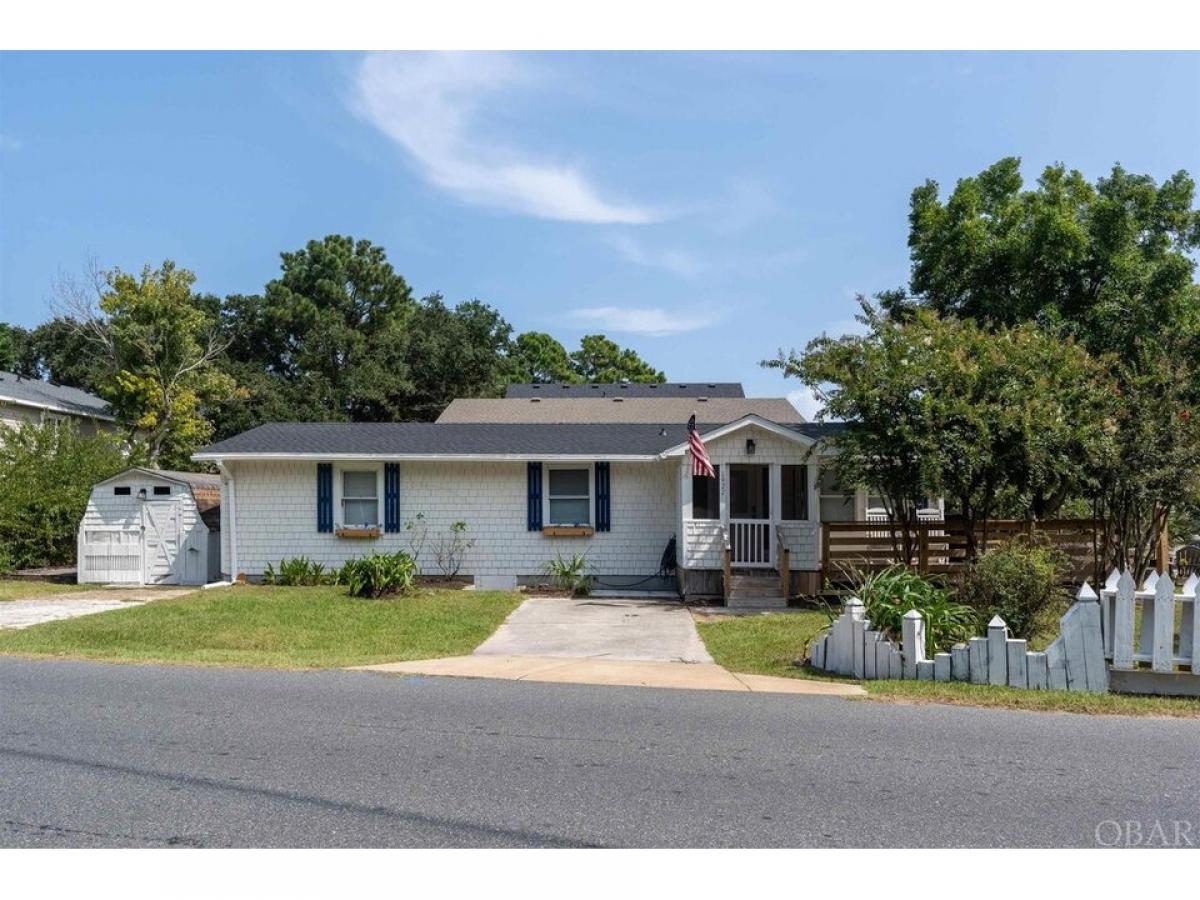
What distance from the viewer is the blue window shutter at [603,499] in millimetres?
19375

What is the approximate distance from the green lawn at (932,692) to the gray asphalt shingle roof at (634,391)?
2264 cm

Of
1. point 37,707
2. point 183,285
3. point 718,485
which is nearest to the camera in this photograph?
point 37,707

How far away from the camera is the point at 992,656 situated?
927 cm

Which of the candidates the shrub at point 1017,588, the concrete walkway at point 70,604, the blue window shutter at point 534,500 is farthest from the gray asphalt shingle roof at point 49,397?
the shrub at point 1017,588

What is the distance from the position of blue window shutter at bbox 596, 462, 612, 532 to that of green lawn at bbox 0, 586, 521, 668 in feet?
10.6

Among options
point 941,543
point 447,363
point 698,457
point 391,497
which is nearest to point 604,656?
point 698,457

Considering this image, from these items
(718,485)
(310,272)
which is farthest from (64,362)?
(718,485)

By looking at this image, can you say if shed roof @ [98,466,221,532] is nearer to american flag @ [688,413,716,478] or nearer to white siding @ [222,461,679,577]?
white siding @ [222,461,679,577]

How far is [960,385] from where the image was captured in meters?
14.1

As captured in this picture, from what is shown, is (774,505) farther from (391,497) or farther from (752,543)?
(391,497)

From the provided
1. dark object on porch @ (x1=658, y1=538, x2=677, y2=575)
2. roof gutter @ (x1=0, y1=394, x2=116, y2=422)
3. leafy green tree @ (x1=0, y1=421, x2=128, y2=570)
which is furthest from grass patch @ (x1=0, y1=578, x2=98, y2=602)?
roof gutter @ (x1=0, y1=394, x2=116, y2=422)

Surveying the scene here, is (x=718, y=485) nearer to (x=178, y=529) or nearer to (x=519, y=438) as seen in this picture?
(x=519, y=438)

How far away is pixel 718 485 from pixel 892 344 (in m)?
4.66

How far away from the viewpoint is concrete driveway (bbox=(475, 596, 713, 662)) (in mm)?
11828
